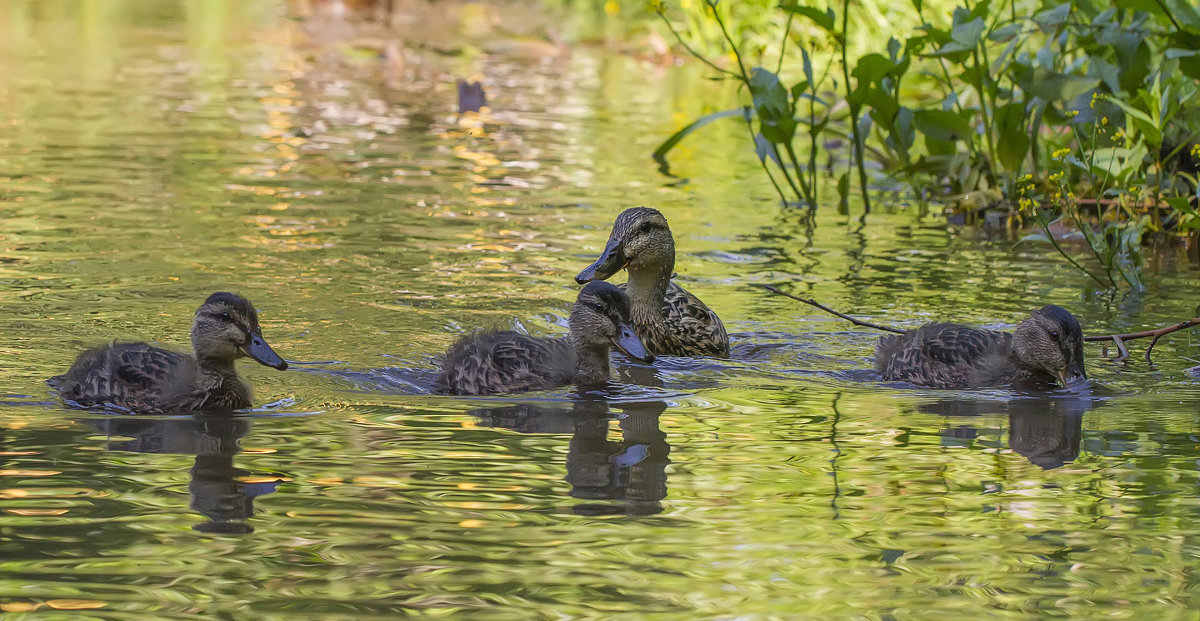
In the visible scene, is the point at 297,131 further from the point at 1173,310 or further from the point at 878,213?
the point at 1173,310

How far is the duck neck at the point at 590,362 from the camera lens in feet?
21.4

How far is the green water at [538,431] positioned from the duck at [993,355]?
0.14 m

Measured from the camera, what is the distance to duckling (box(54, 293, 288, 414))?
18.9ft

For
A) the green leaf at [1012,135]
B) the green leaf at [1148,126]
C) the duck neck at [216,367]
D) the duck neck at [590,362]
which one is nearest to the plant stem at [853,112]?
the green leaf at [1012,135]

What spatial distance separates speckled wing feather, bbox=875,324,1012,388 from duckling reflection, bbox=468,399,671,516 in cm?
108

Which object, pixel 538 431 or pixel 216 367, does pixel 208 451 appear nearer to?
pixel 216 367

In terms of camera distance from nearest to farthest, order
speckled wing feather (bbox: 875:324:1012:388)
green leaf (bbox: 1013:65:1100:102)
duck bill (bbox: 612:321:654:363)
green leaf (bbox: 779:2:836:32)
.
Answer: speckled wing feather (bbox: 875:324:1012:388) → duck bill (bbox: 612:321:654:363) → green leaf (bbox: 779:2:836:32) → green leaf (bbox: 1013:65:1100:102)

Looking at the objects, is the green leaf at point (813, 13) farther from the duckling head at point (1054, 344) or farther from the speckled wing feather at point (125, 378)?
the speckled wing feather at point (125, 378)

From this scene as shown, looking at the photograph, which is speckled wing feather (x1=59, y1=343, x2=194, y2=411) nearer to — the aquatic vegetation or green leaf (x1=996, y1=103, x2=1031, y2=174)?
the aquatic vegetation

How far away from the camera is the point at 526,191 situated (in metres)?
11.6

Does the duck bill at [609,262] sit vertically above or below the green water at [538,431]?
above

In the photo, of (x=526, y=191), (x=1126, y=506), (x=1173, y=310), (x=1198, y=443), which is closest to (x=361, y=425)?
(x=1126, y=506)

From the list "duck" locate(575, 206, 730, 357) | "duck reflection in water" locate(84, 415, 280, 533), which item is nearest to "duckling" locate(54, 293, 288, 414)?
"duck reflection in water" locate(84, 415, 280, 533)

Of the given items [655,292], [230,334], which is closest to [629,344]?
[655,292]
